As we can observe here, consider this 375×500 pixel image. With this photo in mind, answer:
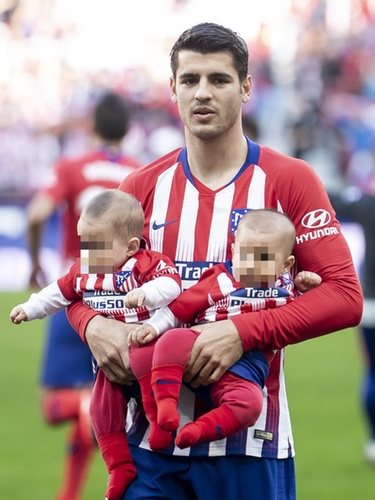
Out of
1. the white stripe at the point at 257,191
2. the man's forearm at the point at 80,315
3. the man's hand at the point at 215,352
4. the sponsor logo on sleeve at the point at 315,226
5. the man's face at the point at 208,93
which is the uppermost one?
the man's face at the point at 208,93

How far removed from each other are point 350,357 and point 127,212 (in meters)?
10.2

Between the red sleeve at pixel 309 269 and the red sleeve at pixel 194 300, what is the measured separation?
0.34 feet

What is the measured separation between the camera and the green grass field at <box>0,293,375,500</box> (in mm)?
7539

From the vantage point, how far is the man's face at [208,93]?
3.51 meters

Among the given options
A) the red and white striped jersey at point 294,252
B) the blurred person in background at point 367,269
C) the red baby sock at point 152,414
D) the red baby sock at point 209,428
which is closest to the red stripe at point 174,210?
the red and white striped jersey at point 294,252

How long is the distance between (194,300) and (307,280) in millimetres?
341

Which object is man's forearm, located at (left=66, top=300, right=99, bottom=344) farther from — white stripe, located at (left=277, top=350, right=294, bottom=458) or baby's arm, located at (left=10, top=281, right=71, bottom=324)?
white stripe, located at (left=277, top=350, right=294, bottom=458)

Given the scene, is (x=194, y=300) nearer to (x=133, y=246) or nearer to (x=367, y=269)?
(x=133, y=246)

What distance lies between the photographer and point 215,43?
353cm

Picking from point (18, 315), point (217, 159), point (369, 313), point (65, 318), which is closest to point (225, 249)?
point (217, 159)

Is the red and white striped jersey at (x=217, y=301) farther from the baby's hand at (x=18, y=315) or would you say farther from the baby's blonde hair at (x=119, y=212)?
A: the baby's hand at (x=18, y=315)

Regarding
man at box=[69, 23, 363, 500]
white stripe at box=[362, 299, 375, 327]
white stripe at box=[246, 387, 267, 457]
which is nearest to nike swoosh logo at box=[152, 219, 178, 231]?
man at box=[69, 23, 363, 500]

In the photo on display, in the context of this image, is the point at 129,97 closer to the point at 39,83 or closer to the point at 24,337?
the point at 39,83

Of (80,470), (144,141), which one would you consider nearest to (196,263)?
(80,470)
